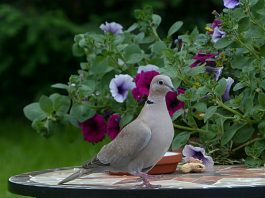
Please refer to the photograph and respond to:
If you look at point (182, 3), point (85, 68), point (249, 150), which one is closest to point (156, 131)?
point (249, 150)

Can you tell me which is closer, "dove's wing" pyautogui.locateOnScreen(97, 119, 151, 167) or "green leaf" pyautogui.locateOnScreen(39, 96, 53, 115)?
"dove's wing" pyautogui.locateOnScreen(97, 119, 151, 167)

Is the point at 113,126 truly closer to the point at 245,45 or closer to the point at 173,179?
the point at 245,45

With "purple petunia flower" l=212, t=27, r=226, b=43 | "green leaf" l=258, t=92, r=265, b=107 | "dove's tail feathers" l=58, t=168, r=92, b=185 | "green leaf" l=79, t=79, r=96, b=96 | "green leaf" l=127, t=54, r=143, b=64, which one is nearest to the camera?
"dove's tail feathers" l=58, t=168, r=92, b=185

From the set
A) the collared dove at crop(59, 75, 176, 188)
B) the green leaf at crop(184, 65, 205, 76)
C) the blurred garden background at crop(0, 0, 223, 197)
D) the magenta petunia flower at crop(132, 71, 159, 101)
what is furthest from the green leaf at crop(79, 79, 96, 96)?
the blurred garden background at crop(0, 0, 223, 197)

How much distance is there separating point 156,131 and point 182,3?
6167 millimetres

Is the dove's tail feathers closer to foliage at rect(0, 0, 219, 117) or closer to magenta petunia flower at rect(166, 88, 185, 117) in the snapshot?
magenta petunia flower at rect(166, 88, 185, 117)

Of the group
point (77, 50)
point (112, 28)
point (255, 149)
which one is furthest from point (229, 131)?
point (77, 50)

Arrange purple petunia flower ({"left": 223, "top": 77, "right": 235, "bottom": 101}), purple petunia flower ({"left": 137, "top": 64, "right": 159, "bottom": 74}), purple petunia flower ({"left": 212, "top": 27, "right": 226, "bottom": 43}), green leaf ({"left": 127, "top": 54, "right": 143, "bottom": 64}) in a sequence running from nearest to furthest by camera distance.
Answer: purple petunia flower ({"left": 223, "top": 77, "right": 235, "bottom": 101}), purple petunia flower ({"left": 212, "top": 27, "right": 226, "bottom": 43}), purple petunia flower ({"left": 137, "top": 64, "right": 159, "bottom": 74}), green leaf ({"left": 127, "top": 54, "right": 143, "bottom": 64})

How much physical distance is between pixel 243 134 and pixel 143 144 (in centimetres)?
86

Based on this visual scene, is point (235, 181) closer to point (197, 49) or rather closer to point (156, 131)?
point (156, 131)

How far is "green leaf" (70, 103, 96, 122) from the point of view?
4.66 metres

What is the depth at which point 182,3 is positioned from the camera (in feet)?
30.7

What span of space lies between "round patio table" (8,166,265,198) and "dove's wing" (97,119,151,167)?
8 cm

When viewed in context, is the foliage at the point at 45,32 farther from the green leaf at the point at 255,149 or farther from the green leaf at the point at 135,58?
the green leaf at the point at 255,149
